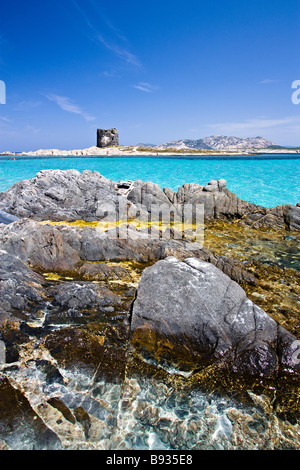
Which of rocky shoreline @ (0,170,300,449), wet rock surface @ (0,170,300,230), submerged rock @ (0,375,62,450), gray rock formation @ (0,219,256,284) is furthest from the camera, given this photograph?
wet rock surface @ (0,170,300,230)

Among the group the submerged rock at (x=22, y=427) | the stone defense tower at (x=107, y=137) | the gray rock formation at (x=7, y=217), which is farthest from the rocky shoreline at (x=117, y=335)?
the stone defense tower at (x=107, y=137)

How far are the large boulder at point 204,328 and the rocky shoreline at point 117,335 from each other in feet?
0.08

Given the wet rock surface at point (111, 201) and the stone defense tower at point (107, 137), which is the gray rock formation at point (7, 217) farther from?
the stone defense tower at point (107, 137)

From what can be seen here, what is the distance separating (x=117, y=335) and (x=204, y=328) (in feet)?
6.99

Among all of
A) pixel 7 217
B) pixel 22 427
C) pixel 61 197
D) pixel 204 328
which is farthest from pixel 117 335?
pixel 61 197

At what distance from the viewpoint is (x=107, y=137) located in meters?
114

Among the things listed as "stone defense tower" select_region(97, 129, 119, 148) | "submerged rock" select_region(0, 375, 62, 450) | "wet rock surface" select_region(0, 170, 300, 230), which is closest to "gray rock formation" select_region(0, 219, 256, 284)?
"submerged rock" select_region(0, 375, 62, 450)

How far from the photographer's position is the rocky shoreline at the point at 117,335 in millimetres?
4898

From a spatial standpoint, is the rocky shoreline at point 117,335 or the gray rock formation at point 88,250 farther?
the gray rock formation at point 88,250

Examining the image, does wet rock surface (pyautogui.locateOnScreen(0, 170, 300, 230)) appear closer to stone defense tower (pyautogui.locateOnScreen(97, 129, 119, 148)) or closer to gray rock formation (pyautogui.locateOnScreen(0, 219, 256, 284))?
gray rock formation (pyautogui.locateOnScreen(0, 219, 256, 284))

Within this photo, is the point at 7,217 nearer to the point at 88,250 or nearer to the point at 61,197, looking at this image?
the point at 61,197

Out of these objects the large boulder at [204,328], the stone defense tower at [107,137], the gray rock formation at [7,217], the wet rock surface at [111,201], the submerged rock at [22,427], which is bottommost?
the submerged rock at [22,427]

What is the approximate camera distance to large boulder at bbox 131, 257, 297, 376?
6023 mm

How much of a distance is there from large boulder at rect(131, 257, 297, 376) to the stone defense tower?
116m
